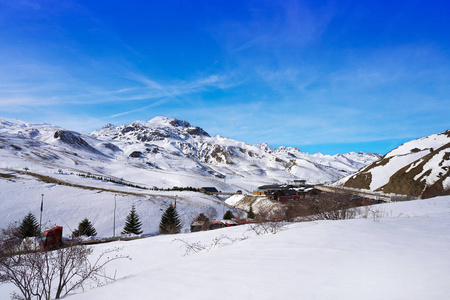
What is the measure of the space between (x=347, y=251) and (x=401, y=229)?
3338 millimetres

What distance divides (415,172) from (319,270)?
227ft

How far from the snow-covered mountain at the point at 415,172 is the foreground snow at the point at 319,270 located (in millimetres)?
35307

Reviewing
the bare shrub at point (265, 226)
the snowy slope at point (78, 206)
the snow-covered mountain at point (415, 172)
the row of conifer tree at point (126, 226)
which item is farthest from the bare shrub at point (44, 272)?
the snow-covered mountain at point (415, 172)

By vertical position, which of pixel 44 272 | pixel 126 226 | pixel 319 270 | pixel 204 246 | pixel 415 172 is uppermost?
pixel 415 172

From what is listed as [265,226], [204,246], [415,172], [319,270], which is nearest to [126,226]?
[204,246]

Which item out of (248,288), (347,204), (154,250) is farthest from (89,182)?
(248,288)

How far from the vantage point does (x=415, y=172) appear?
199 feet

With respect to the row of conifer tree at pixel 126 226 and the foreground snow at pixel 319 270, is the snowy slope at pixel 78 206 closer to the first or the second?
the row of conifer tree at pixel 126 226

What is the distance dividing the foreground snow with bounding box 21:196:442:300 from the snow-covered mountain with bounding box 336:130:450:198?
35.3 meters

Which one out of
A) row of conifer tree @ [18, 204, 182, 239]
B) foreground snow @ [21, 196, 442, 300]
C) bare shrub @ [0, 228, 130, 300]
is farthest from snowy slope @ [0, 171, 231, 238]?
foreground snow @ [21, 196, 442, 300]

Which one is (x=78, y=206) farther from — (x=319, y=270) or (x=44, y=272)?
(x=319, y=270)

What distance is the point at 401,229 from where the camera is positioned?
28.7 feet

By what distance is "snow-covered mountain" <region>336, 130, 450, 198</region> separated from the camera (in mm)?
50997

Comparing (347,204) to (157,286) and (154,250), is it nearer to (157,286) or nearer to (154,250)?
(154,250)
